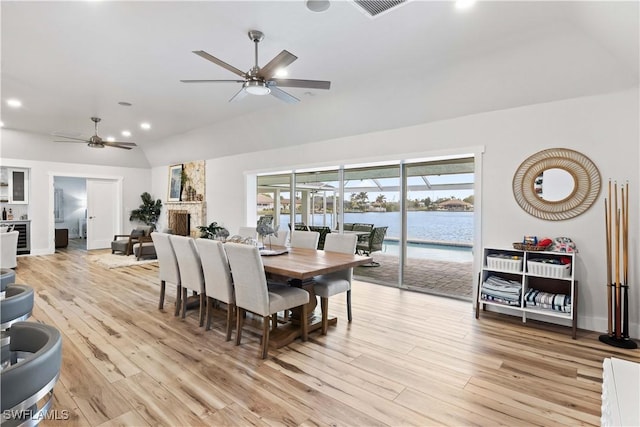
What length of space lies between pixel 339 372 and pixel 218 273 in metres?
1.48

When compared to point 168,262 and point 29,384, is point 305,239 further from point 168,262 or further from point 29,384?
point 29,384

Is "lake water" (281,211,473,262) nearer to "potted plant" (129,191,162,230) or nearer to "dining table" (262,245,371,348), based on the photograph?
"dining table" (262,245,371,348)

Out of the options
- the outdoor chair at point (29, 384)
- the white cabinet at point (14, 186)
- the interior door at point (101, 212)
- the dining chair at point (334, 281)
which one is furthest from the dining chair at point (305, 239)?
the white cabinet at point (14, 186)

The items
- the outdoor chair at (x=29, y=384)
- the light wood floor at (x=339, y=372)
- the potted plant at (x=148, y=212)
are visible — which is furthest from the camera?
the potted plant at (x=148, y=212)

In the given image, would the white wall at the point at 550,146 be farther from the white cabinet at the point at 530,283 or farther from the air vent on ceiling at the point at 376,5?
the air vent on ceiling at the point at 376,5

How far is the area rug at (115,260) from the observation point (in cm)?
698

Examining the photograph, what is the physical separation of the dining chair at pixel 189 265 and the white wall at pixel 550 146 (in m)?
3.09

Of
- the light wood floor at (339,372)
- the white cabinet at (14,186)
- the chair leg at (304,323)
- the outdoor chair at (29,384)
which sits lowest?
the light wood floor at (339,372)

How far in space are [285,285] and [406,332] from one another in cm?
138

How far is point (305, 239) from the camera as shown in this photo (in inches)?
182

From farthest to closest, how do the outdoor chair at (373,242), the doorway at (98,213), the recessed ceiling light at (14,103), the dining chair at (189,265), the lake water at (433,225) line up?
the doorway at (98,213), the outdoor chair at (373,242), the recessed ceiling light at (14,103), the lake water at (433,225), the dining chair at (189,265)

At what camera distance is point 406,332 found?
3.50 m

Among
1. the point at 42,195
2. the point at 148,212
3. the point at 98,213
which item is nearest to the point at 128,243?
the point at 148,212

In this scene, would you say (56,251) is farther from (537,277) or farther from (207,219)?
(537,277)
